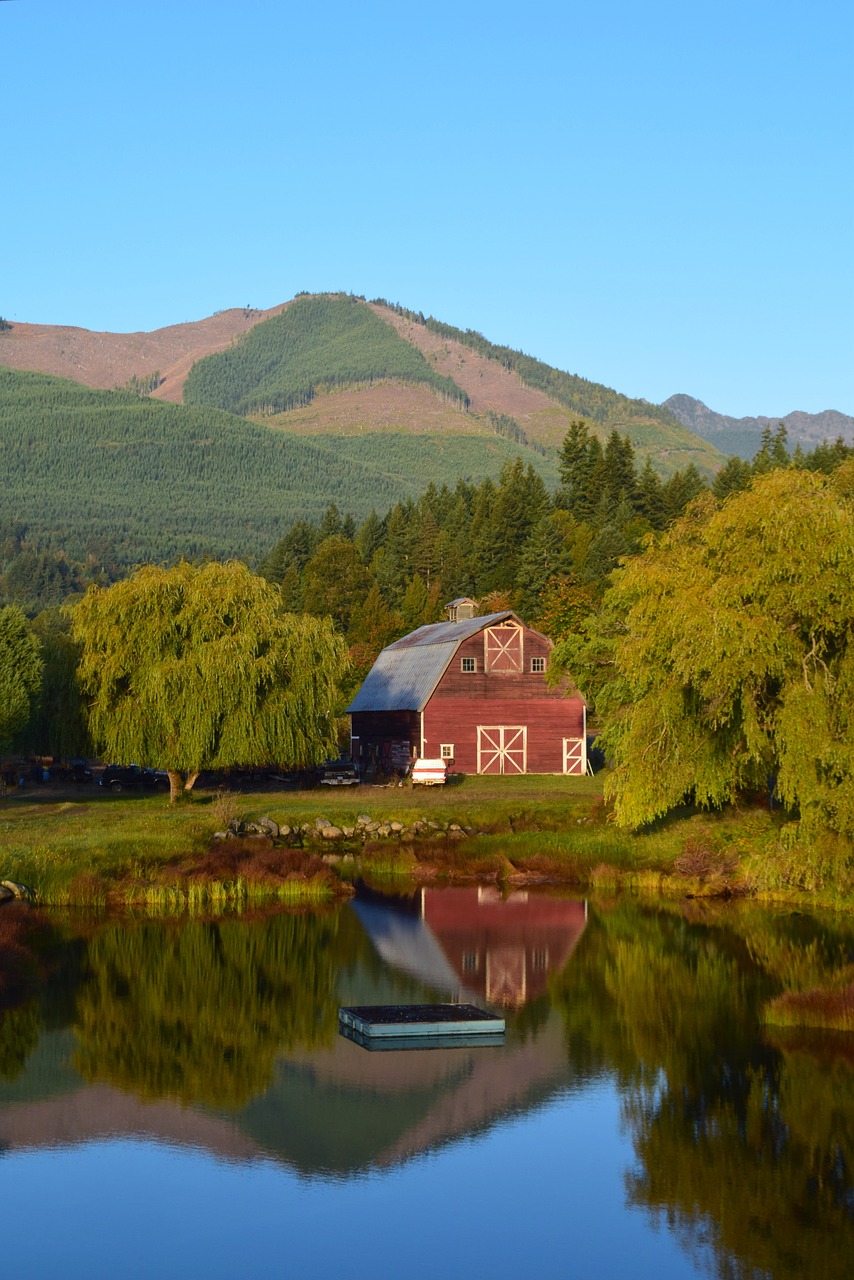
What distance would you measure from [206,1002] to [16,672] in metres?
25.1

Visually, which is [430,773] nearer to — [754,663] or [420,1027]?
[754,663]

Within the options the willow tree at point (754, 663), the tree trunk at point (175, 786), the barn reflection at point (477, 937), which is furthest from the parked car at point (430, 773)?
the willow tree at point (754, 663)

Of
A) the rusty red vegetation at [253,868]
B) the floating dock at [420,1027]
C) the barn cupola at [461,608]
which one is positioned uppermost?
the barn cupola at [461,608]

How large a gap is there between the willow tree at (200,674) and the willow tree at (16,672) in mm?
1596

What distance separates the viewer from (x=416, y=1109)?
19.6m

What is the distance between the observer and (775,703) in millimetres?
32625

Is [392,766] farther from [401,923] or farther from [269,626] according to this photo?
[401,923]

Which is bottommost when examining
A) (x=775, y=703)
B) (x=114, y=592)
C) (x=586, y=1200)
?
(x=586, y=1200)

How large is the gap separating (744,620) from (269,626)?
22.3 metres

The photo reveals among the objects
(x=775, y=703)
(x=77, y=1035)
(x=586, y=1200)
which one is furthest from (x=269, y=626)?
(x=586, y=1200)

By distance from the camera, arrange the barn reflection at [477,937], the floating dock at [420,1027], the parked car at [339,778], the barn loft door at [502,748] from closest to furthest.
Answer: the floating dock at [420,1027]
the barn reflection at [477,937]
the parked car at [339,778]
the barn loft door at [502,748]

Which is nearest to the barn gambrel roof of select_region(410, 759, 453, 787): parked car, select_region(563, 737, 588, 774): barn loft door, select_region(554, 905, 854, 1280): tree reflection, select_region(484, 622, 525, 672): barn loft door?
select_region(484, 622, 525, 672): barn loft door

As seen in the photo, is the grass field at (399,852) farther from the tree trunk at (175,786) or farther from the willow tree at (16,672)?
the willow tree at (16,672)

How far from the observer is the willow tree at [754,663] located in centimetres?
3105
